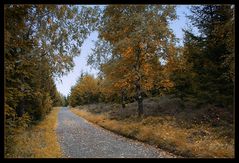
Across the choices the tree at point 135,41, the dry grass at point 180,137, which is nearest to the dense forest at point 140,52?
the tree at point 135,41

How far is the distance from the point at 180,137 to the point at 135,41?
→ 9.16 m

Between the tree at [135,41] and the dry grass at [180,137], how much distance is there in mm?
3477

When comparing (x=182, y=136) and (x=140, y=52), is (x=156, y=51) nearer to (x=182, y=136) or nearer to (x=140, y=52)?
(x=140, y=52)

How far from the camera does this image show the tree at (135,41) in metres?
22.1

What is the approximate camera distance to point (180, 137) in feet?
50.4

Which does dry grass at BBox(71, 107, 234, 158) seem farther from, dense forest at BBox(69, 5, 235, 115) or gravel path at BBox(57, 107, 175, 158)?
dense forest at BBox(69, 5, 235, 115)

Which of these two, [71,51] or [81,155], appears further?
[71,51]

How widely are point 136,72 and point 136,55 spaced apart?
1.22 meters

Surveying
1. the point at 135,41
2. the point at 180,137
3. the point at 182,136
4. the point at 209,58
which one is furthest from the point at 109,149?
the point at 135,41
